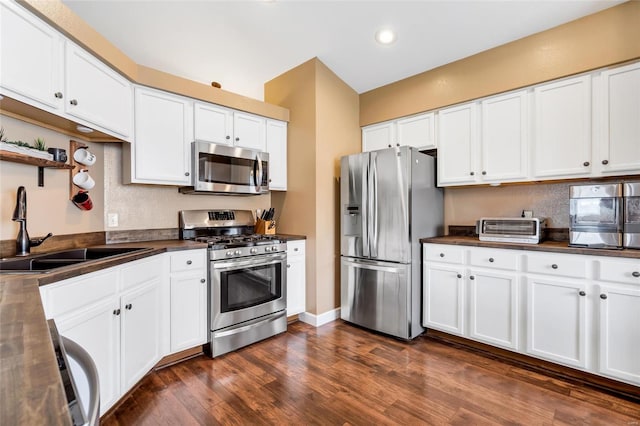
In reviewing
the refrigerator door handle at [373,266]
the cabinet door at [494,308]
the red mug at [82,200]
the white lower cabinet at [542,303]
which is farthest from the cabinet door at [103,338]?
the cabinet door at [494,308]

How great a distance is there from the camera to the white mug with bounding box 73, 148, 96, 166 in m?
2.20

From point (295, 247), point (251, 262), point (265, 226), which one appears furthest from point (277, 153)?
point (251, 262)

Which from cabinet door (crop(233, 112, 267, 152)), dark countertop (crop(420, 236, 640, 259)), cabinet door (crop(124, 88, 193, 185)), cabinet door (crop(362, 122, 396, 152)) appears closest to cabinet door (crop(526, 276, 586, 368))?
dark countertop (crop(420, 236, 640, 259))

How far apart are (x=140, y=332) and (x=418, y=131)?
10.1 feet

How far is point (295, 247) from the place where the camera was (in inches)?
124

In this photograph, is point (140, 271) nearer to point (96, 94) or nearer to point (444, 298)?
point (96, 94)

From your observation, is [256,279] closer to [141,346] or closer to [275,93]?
[141,346]

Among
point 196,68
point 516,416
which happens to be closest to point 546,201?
point 516,416

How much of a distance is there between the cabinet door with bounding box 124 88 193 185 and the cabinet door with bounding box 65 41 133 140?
10 cm

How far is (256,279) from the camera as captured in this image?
276 cm

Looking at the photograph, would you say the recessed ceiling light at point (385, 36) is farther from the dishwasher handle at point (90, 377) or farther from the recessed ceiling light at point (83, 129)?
the dishwasher handle at point (90, 377)

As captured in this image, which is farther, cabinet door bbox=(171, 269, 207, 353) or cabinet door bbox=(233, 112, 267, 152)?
cabinet door bbox=(233, 112, 267, 152)

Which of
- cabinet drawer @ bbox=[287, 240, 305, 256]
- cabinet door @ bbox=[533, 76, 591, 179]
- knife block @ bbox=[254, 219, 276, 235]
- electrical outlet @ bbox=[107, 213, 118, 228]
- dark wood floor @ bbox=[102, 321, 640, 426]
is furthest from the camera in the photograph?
knife block @ bbox=[254, 219, 276, 235]

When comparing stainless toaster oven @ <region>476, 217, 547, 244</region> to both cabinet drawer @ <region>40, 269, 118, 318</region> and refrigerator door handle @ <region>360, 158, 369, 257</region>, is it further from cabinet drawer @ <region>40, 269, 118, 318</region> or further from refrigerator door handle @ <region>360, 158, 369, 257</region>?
cabinet drawer @ <region>40, 269, 118, 318</region>
